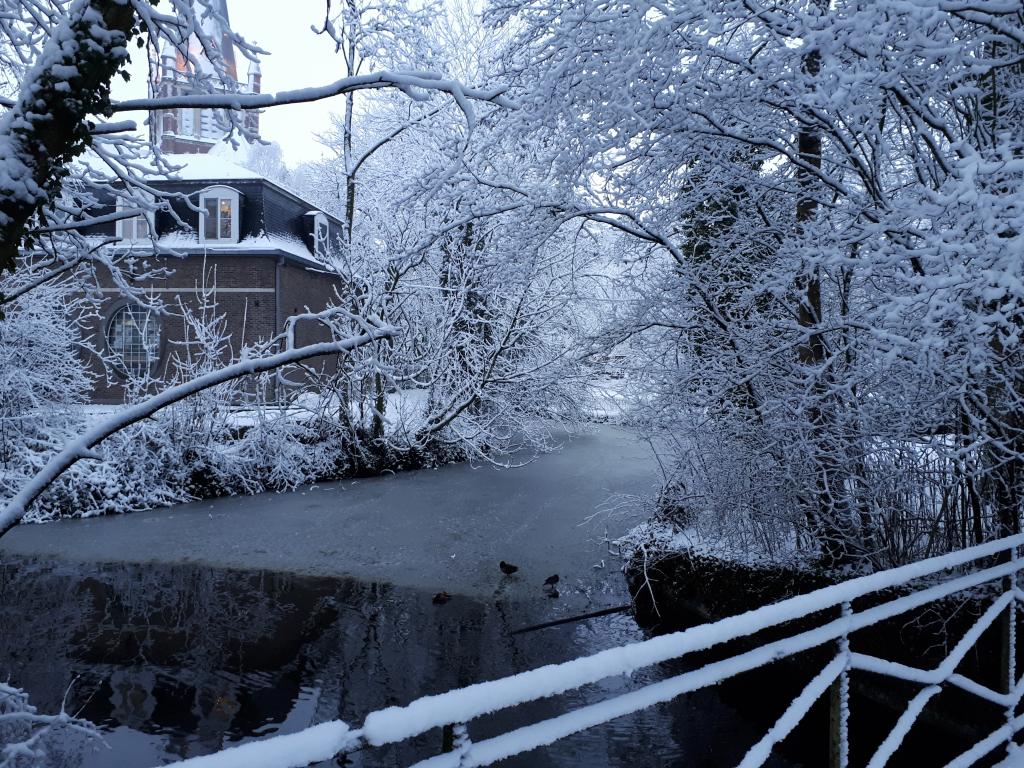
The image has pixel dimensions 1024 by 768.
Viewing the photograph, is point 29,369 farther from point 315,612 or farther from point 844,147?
point 844,147

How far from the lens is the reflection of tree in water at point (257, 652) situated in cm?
561

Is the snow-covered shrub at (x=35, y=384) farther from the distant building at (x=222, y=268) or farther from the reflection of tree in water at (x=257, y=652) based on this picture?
the distant building at (x=222, y=268)

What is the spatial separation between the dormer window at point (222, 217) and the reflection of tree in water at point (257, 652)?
15.2m

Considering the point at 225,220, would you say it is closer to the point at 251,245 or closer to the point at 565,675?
the point at 251,245

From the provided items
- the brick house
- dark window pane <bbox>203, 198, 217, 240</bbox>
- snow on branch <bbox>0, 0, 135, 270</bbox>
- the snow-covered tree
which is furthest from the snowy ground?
dark window pane <bbox>203, 198, 217, 240</bbox>

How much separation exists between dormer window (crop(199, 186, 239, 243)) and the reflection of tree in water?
49.7 ft

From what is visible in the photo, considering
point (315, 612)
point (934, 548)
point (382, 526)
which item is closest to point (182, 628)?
point (315, 612)

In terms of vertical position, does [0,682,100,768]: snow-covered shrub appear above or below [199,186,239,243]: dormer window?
below

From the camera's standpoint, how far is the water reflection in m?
5.46

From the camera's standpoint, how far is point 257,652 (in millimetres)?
6996

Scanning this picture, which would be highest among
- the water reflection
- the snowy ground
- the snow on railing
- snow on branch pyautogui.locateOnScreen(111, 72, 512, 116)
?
snow on branch pyautogui.locateOnScreen(111, 72, 512, 116)

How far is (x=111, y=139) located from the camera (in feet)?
17.3

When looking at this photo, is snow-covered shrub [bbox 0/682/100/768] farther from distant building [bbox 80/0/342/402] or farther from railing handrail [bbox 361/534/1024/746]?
distant building [bbox 80/0/342/402]

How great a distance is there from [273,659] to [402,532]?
4657 mm
